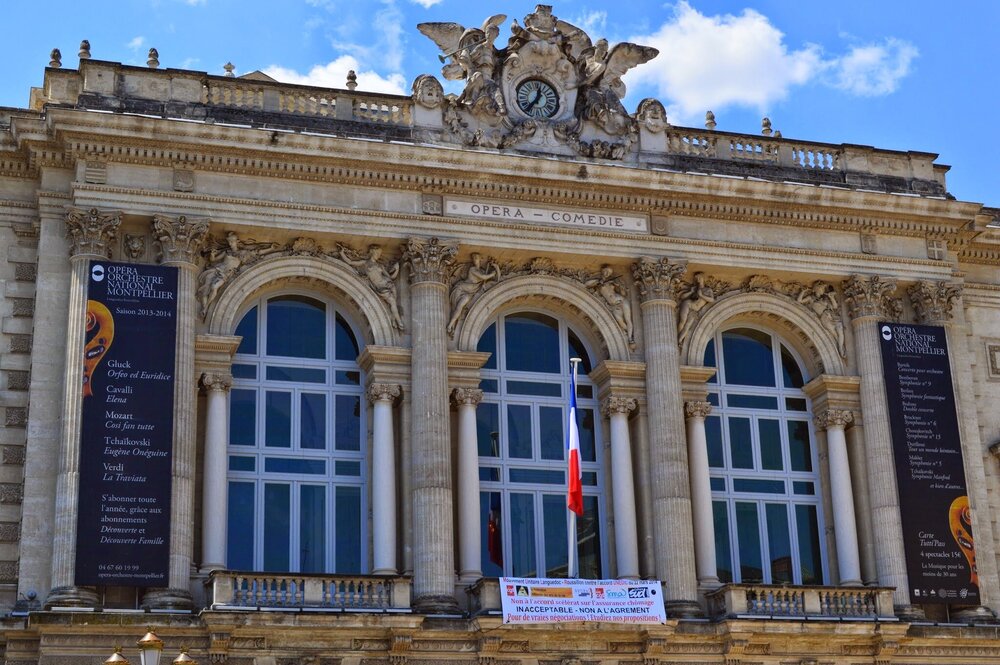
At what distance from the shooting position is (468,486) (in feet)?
92.5

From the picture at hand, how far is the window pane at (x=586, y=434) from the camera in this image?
30078mm

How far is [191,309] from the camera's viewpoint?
27234mm

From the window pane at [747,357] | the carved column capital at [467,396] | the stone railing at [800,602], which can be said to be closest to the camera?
the stone railing at [800,602]

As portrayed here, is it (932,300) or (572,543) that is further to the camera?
(932,300)

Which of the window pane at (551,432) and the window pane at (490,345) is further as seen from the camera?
the window pane at (490,345)

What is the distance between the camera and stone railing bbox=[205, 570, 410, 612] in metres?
25.2

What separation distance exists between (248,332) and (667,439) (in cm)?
813

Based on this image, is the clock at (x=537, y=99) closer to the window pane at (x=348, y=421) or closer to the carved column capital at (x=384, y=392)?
the carved column capital at (x=384, y=392)

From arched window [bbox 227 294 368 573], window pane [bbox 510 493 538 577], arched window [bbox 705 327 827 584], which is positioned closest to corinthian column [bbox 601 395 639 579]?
window pane [bbox 510 493 538 577]

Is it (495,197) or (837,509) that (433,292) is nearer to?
(495,197)

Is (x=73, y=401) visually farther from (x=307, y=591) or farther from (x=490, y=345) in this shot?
(x=490, y=345)

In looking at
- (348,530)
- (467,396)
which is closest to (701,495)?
(467,396)

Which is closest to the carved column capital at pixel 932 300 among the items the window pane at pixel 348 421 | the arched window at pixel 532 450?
the arched window at pixel 532 450

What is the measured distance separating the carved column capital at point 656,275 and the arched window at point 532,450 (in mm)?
1748
